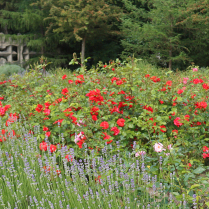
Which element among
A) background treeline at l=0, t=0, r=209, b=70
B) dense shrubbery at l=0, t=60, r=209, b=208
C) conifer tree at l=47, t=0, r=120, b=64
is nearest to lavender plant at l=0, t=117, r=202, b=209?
dense shrubbery at l=0, t=60, r=209, b=208

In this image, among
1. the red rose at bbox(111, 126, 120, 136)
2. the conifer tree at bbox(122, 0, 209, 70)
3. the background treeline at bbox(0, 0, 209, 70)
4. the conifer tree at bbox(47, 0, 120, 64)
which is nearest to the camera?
the red rose at bbox(111, 126, 120, 136)

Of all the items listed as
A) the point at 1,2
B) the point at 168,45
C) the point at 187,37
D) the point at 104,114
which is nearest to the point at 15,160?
the point at 104,114

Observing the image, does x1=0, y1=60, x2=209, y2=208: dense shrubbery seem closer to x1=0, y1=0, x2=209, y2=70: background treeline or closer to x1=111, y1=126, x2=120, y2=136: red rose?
x1=111, y1=126, x2=120, y2=136: red rose

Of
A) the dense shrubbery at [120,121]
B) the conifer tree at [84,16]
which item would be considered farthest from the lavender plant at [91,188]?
the conifer tree at [84,16]

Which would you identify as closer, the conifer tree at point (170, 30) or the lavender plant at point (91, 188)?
the lavender plant at point (91, 188)

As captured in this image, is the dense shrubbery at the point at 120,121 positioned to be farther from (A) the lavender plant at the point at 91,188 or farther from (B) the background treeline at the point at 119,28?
(B) the background treeline at the point at 119,28

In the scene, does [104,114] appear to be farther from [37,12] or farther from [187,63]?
[37,12]

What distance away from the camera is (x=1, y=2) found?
13.5 metres

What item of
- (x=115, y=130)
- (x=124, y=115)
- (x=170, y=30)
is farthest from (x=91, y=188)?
(x=170, y=30)

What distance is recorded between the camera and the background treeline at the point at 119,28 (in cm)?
999

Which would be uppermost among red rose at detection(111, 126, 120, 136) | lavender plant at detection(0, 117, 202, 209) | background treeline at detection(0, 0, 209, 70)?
background treeline at detection(0, 0, 209, 70)

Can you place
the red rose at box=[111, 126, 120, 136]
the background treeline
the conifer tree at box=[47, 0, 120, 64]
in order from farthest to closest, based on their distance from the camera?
the conifer tree at box=[47, 0, 120, 64], the background treeline, the red rose at box=[111, 126, 120, 136]

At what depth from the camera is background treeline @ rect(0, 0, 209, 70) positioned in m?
9.99

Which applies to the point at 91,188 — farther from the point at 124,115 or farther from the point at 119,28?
the point at 119,28
